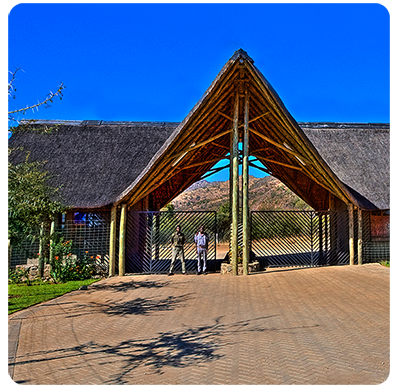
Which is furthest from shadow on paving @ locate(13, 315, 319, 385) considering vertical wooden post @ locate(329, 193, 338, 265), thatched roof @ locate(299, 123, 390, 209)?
vertical wooden post @ locate(329, 193, 338, 265)

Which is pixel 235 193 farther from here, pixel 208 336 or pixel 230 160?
pixel 208 336

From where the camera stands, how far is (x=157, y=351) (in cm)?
586

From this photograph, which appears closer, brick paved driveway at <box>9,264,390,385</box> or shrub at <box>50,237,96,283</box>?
brick paved driveway at <box>9,264,390,385</box>

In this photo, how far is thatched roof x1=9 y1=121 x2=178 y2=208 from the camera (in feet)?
49.3

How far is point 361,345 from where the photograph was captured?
6012 millimetres

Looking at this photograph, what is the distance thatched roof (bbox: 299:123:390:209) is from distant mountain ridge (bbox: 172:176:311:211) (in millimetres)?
23853

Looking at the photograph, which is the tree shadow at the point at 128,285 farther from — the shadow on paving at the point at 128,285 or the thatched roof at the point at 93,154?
the thatched roof at the point at 93,154

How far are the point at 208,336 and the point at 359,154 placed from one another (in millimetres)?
14401

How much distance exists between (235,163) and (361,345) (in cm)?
836

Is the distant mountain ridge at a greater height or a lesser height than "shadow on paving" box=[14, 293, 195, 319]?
greater

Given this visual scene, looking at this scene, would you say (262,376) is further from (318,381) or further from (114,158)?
(114,158)

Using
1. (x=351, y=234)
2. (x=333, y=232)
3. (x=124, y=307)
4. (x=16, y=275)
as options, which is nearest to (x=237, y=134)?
(x=351, y=234)

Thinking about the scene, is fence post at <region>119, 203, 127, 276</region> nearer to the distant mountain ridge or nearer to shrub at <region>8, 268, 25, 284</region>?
shrub at <region>8, 268, 25, 284</region>

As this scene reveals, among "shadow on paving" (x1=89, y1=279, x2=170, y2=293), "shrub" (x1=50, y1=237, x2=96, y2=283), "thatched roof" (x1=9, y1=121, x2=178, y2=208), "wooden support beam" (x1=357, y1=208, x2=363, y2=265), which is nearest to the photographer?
"shadow on paving" (x1=89, y1=279, x2=170, y2=293)
